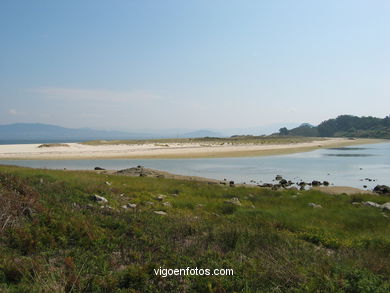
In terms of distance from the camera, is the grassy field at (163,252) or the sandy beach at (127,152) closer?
the grassy field at (163,252)

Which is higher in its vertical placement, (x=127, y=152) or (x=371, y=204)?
(x=127, y=152)

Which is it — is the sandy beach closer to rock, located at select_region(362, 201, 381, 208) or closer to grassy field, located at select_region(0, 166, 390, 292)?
rock, located at select_region(362, 201, 381, 208)

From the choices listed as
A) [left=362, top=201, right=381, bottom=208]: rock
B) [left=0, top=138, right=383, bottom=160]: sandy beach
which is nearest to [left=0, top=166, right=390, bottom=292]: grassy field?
[left=362, top=201, right=381, bottom=208]: rock

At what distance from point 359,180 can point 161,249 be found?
31.8 meters

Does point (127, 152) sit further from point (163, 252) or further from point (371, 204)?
point (163, 252)

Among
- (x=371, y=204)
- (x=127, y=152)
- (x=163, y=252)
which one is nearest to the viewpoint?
(x=163, y=252)

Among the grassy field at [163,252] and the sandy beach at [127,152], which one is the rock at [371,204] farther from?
the sandy beach at [127,152]

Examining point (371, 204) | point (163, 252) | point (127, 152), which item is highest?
point (127, 152)

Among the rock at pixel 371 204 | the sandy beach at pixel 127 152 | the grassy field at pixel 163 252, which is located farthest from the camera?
the sandy beach at pixel 127 152

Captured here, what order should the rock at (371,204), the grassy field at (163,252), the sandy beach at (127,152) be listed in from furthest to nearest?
the sandy beach at (127,152), the rock at (371,204), the grassy field at (163,252)

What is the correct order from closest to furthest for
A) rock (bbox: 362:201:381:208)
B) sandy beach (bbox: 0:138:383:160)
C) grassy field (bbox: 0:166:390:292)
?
1. grassy field (bbox: 0:166:390:292)
2. rock (bbox: 362:201:381:208)
3. sandy beach (bbox: 0:138:383:160)

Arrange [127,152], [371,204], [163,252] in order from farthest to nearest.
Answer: [127,152] → [371,204] → [163,252]

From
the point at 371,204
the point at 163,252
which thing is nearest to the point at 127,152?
the point at 371,204

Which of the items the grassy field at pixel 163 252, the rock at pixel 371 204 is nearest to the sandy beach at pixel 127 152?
the rock at pixel 371 204
